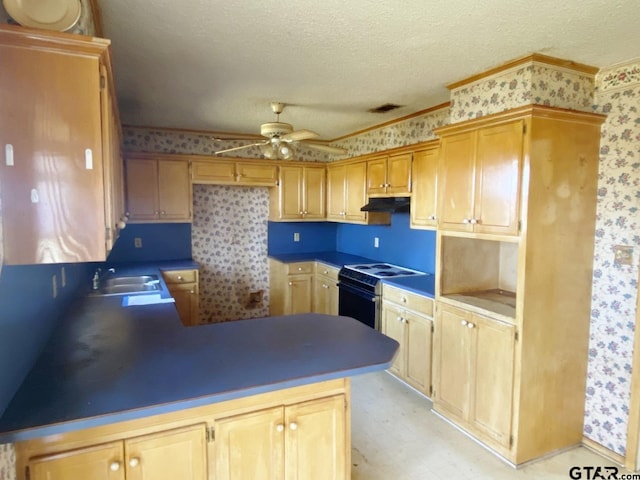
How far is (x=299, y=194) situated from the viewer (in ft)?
16.6

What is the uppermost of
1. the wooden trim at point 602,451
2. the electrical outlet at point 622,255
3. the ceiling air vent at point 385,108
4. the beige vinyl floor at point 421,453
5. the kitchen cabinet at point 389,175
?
the ceiling air vent at point 385,108

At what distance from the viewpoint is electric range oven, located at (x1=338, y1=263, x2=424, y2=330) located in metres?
3.68

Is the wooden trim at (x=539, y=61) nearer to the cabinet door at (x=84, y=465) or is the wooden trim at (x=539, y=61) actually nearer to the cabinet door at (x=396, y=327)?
the cabinet door at (x=396, y=327)

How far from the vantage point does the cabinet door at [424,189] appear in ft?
10.9

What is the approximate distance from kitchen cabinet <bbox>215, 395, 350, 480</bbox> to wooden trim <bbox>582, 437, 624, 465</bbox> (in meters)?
1.85

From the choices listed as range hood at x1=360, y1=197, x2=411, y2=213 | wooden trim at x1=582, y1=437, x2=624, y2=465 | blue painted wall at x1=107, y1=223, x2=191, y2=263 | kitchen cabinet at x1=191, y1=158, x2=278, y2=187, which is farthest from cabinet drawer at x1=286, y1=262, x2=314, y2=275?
wooden trim at x1=582, y1=437, x2=624, y2=465

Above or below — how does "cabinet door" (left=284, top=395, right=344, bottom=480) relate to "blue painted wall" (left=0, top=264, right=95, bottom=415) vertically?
below

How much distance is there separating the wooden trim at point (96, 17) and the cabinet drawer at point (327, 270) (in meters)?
3.10

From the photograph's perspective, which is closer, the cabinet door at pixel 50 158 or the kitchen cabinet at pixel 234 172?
the cabinet door at pixel 50 158

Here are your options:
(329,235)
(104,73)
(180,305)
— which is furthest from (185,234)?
(104,73)

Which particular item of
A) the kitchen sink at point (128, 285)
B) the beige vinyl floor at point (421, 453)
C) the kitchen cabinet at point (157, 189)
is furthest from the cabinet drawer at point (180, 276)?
the beige vinyl floor at point (421, 453)

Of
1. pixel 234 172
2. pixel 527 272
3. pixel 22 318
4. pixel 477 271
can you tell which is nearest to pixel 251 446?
pixel 22 318

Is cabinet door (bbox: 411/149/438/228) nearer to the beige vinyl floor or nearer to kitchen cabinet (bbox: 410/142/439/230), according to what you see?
kitchen cabinet (bbox: 410/142/439/230)

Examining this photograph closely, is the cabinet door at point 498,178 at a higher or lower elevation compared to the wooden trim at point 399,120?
lower
